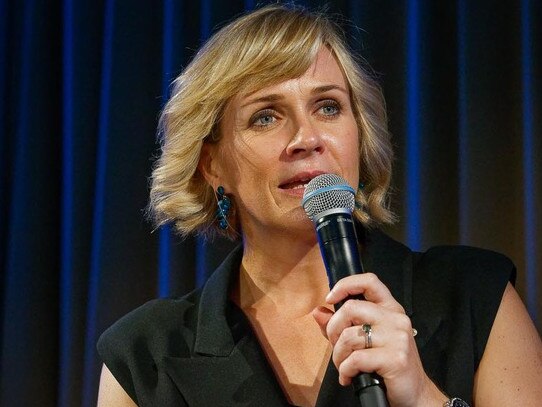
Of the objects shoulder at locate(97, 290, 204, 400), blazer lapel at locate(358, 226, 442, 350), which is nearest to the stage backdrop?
blazer lapel at locate(358, 226, 442, 350)

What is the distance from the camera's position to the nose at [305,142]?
1.37 meters

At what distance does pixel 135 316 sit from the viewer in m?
1.60

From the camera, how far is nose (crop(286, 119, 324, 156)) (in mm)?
1374

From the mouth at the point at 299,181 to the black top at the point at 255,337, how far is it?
9.6 inches

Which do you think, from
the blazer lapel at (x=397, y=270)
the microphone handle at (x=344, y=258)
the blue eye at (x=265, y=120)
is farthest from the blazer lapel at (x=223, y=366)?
the microphone handle at (x=344, y=258)

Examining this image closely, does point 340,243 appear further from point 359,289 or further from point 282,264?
point 282,264

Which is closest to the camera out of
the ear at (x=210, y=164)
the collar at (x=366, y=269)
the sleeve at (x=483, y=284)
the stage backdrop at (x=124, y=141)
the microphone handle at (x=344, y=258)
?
the microphone handle at (x=344, y=258)

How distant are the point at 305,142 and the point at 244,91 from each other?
212 millimetres

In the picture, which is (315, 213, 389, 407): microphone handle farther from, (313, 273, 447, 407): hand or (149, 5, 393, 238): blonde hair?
(149, 5, 393, 238): blonde hair

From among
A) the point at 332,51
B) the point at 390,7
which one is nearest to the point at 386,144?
the point at 332,51

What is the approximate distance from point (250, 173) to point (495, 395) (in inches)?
23.9

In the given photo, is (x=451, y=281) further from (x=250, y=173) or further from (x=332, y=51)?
(x=332, y=51)

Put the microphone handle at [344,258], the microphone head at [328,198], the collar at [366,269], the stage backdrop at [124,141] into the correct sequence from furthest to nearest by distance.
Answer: the stage backdrop at [124,141] → the collar at [366,269] → the microphone head at [328,198] → the microphone handle at [344,258]

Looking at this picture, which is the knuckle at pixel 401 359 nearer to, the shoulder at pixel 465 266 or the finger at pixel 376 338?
the finger at pixel 376 338
